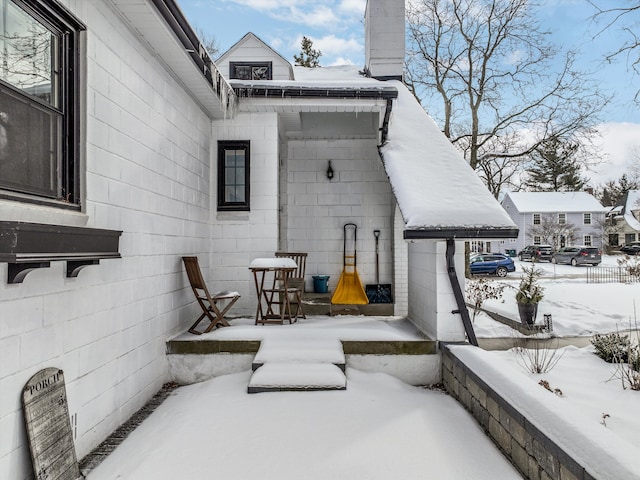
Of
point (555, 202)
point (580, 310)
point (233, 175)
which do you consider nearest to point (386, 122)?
point (233, 175)

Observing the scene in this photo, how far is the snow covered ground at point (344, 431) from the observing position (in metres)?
2.40

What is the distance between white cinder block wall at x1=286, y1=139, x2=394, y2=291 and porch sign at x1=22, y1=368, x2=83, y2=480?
4.93 meters

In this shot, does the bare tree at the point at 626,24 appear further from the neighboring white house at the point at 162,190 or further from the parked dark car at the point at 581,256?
the parked dark car at the point at 581,256

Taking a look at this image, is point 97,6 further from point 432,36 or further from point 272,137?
point 432,36

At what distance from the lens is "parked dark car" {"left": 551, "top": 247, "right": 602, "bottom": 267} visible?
20094mm

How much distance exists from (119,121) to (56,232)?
1.47 m

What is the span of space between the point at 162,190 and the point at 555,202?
32544 mm

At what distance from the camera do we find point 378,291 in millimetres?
6898

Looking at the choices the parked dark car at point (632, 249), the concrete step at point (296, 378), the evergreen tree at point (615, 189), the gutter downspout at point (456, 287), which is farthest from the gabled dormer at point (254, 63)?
the evergreen tree at point (615, 189)

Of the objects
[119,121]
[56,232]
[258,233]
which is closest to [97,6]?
[119,121]

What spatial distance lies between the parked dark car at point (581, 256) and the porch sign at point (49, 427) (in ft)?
73.6

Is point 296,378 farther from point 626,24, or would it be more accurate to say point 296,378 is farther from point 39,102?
point 626,24

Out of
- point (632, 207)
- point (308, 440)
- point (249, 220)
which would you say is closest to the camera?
point (308, 440)

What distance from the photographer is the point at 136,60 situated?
3359 millimetres
